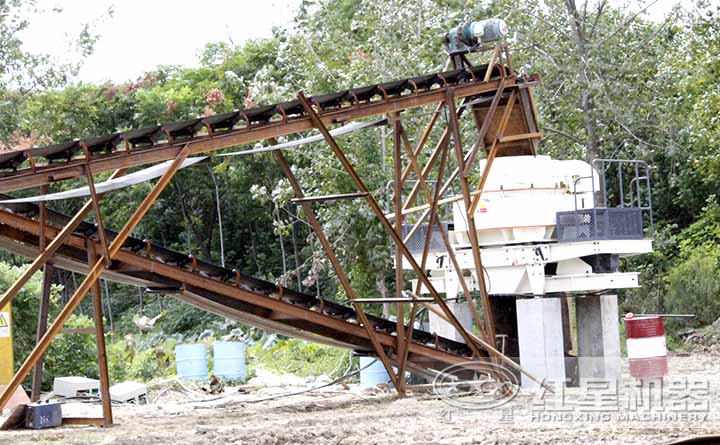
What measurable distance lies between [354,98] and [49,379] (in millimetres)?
10058

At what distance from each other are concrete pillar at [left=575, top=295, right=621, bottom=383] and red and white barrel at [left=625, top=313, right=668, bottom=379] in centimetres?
258

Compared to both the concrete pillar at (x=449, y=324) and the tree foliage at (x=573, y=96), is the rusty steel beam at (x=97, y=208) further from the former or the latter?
the tree foliage at (x=573, y=96)

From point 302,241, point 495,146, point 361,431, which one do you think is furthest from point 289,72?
point 361,431

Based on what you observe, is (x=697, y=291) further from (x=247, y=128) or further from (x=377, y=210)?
(x=247, y=128)

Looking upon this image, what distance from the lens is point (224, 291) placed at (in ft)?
53.7

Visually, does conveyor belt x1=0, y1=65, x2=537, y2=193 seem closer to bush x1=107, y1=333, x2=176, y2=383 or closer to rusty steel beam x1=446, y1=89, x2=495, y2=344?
rusty steel beam x1=446, y1=89, x2=495, y2=344

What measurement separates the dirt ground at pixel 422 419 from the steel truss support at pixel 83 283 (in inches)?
28.2

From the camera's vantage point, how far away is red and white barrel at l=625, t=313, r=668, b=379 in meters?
15.9

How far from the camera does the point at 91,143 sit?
13.8 m

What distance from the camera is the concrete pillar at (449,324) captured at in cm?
2027

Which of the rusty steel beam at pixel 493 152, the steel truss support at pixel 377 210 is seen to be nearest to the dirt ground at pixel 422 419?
the steel truss support at pixel 377 210

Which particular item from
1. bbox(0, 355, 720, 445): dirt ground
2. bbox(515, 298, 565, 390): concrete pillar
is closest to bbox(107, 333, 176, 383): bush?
bbox(0, 355, 720, 445): dirt ground

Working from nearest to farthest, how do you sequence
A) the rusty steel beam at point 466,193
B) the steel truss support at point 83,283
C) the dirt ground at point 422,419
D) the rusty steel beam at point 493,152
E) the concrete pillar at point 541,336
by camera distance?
the dirt ground at point 422,419 → the steel truss support at point 83,283 → the rusty steel beam at point 466,193 → the rusty steel beam at point 493,152 → the concrete pillar at point 541,336

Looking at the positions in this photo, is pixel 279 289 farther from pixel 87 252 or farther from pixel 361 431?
pixel 361 431
